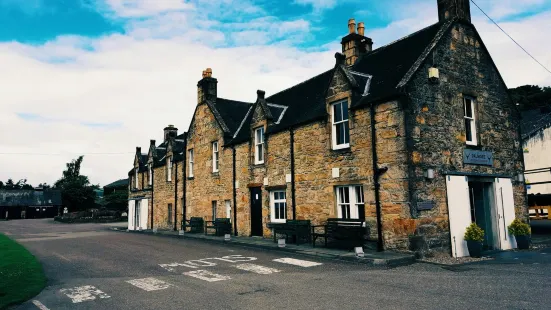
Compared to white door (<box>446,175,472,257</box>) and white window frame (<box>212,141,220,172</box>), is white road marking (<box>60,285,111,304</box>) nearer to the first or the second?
white door (<box>446,175,472,257</box>)

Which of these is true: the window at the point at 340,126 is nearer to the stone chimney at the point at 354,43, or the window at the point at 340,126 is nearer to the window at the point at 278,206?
the window at the point at 278,206

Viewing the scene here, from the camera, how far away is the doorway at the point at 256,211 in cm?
1886

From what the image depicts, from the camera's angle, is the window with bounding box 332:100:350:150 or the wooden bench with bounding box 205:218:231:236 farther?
the wooden bench with bounding box 205:218:231:236

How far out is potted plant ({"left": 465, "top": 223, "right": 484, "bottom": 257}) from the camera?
39.9 feet

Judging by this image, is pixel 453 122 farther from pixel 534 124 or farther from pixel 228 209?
pixel 534 124

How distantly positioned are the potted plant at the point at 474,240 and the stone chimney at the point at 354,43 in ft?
32.0

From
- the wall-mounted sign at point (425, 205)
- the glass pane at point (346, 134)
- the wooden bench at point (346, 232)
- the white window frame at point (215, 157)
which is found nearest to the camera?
the wall-mounted sign at point (425, 205)

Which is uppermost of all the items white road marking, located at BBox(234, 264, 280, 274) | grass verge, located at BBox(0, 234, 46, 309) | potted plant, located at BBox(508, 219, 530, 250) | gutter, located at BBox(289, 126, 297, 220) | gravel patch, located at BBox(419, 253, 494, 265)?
gutter, located at BBox(289, 126, 297, 220)

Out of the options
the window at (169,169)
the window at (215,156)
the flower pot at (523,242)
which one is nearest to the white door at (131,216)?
the window at (169,169)

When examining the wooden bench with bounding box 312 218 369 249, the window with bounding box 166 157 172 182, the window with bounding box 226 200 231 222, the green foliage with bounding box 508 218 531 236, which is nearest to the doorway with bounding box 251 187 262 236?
the window with bounding box 226 200 231 222

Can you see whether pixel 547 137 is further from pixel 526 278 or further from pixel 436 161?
pixel 526 278

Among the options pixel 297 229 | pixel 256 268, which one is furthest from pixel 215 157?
pixel 256 268

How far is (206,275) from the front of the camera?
984cm

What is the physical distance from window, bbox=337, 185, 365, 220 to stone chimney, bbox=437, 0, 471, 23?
7513mm
